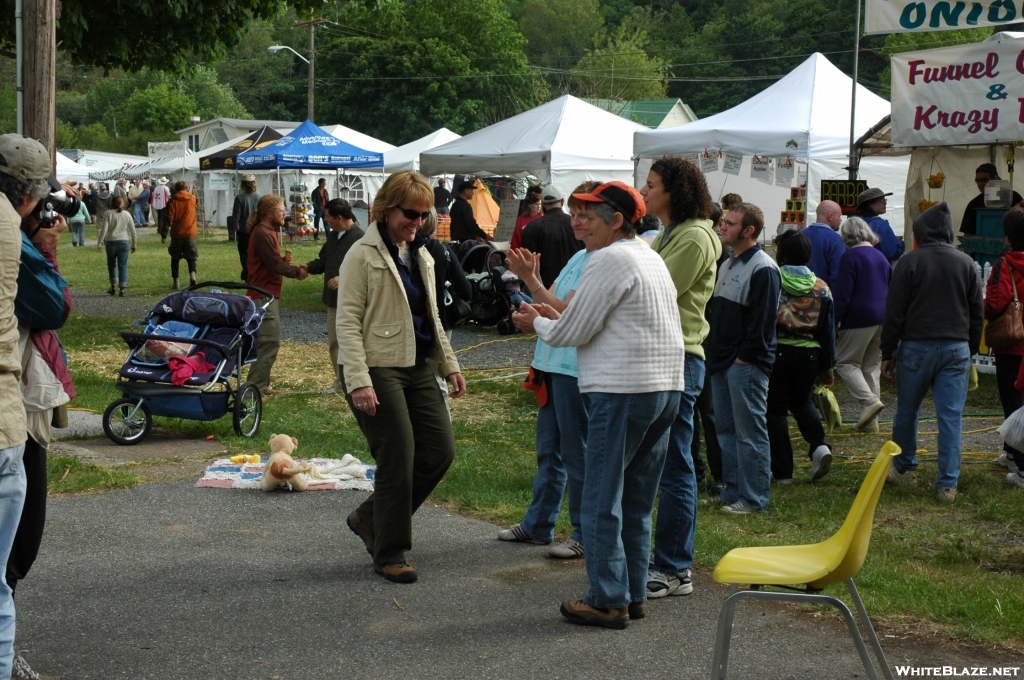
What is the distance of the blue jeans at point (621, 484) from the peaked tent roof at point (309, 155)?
23225 millimetres

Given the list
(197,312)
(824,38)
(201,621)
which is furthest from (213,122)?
(201,621)

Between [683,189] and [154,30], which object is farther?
[154,30]

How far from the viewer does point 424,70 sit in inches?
3066

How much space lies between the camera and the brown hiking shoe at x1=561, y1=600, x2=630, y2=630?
487 centimetres

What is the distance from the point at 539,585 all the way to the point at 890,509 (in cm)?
290

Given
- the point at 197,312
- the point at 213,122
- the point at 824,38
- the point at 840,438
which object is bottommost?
the point at 840,438

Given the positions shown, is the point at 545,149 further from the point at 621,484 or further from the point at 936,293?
the point at 621,484

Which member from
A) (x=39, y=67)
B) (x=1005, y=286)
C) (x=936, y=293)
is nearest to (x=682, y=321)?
(x=936, y=293)

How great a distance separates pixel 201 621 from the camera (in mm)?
4965

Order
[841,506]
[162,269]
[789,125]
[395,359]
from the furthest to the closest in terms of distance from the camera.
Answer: [162,269] < [789,125] < [841,506] < [395,359]

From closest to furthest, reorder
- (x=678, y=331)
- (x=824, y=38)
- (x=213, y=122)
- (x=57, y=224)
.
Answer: (x=57, y=224) < (x=678, y=331) < (x=213, y=122) < (x=824, y=38)

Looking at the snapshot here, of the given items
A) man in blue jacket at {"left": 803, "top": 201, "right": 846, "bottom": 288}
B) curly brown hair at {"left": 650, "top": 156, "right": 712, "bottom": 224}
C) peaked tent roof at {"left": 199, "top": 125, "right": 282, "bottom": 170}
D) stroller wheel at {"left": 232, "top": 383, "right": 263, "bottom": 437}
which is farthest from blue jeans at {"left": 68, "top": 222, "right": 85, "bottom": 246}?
curly brown hair at {"left": 650, "top": 156, "right": 712, "bottom": 224}

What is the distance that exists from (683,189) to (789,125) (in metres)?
12.6

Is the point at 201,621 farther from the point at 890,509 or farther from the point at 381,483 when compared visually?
the point at 890,509
